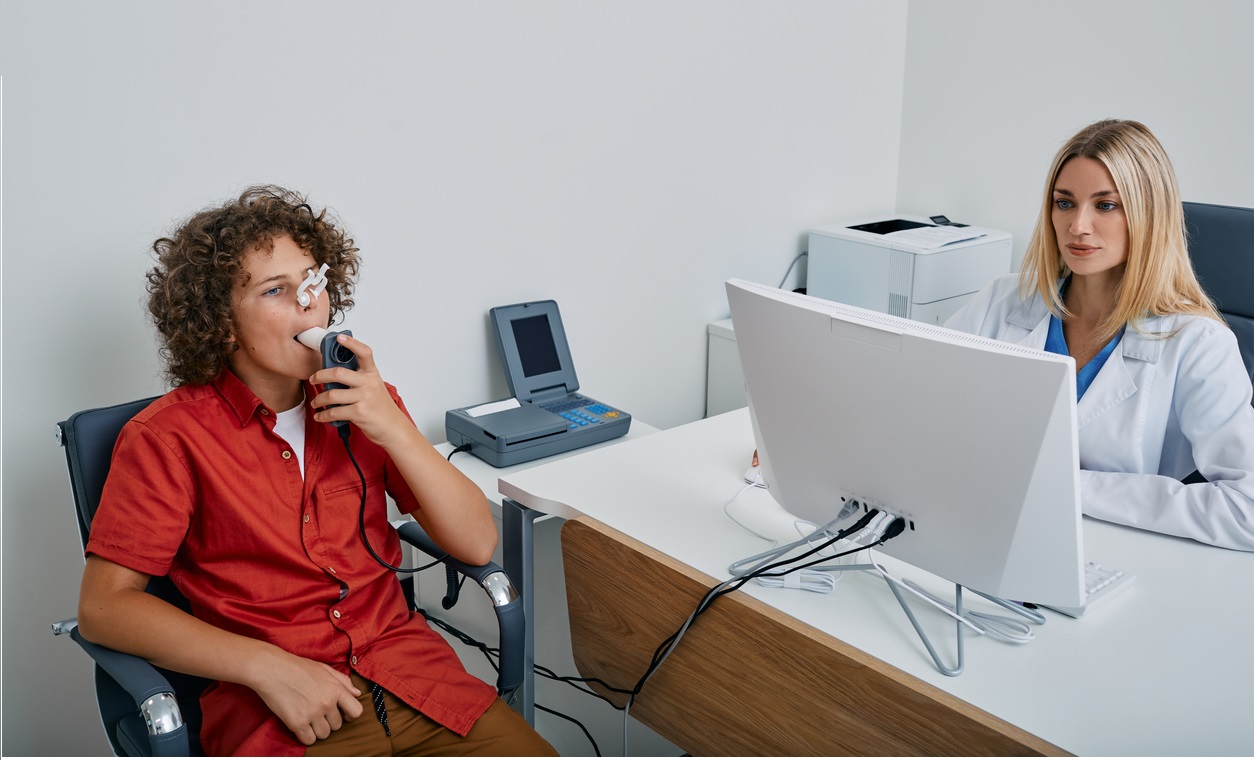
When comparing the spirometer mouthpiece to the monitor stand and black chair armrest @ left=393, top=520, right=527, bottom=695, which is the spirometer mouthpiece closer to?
black chair armrest @ left=393, top=520, right=527, bottom=695

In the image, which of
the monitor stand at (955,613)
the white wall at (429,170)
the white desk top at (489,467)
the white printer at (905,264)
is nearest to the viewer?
the monitor stand at (955,613)

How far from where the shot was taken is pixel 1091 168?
5.24 ft

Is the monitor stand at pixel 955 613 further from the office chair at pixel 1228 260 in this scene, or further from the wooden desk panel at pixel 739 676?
the office chair at pixel 1228 260

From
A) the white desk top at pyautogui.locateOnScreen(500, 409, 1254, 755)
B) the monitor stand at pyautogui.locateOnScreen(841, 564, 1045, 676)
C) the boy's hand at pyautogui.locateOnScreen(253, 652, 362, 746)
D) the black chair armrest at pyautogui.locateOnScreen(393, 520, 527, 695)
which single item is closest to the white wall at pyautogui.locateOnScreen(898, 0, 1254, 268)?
the white desk top at pyautogui.locateOnScreen(500, 409, 1254, 755)

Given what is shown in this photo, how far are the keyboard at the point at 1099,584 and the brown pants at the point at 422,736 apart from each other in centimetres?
68

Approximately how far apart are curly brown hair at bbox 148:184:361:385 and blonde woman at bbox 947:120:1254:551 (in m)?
1.18

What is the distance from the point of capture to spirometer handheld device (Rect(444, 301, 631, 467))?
6.74ft

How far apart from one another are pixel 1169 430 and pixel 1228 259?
36cm

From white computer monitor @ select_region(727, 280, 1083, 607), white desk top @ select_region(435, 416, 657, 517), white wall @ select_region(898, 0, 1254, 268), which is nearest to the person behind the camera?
white computer monitor @ select_region(727, 280, 1083, 607)

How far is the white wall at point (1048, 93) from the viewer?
242cm

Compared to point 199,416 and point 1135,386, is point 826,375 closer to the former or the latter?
point 1135,386

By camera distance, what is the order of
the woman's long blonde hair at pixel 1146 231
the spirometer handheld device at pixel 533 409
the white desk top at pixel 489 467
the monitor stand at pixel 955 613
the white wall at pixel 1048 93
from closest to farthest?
the monitor stand at pixel 955 613 < the woman's long blonde hair at pixel 1146 231 < the white desk top at pixel 489 467 < the spirometer handheld device at pixel 533 409 < the white wall at pixel 1048 93

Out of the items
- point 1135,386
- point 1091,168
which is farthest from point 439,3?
point 1135,386

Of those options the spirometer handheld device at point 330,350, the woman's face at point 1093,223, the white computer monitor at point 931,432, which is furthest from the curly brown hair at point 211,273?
the woman's face at point 1093,223
